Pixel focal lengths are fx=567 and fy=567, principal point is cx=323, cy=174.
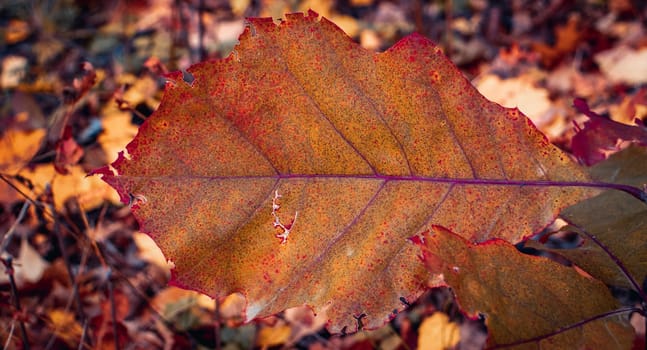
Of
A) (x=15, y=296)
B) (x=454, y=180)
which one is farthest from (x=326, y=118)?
(x=15, y=296)

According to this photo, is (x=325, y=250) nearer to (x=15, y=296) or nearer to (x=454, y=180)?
(x=454, y=180)

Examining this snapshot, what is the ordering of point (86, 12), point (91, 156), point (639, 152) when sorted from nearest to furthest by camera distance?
point (639, 152), point (91, 156), point (86, 12)

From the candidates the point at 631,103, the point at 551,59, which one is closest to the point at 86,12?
the point at 551,59

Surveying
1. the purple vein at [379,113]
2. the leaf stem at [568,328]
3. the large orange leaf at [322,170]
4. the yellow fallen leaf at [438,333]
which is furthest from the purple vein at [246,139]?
the yellow fallen leaf at [438,333]

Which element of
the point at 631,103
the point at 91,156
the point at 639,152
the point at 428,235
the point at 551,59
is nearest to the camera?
the point at 428,235

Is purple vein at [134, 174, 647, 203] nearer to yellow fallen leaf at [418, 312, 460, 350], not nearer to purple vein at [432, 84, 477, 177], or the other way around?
purple vein at [432, 84, 477, 177]

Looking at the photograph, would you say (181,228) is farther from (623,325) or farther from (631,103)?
(631,103)
